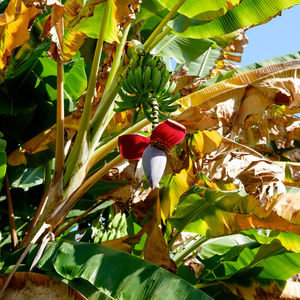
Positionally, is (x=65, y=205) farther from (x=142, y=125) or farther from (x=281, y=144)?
(x=281, y=144)

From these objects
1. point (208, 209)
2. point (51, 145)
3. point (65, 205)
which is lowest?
point (208, 209)

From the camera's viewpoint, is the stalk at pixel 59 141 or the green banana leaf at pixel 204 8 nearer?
the stalk at pixel 59 141

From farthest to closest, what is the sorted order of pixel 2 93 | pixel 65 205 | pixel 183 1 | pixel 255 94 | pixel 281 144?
pixel 281 144 → pixel 2 93 → pixel 183 1 → pixel 255 94 → pixel 65 205

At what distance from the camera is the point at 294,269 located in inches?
77.7

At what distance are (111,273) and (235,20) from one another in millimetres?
1213

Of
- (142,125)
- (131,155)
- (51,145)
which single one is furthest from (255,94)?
(51,145)

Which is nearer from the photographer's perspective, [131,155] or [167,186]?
[131,155]

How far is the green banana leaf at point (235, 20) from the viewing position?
1.93 meters

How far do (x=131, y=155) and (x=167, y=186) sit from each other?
0.76 meters

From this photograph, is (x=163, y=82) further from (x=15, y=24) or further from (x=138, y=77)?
(x=15, y=24)

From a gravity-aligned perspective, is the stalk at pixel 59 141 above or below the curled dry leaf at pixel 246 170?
above

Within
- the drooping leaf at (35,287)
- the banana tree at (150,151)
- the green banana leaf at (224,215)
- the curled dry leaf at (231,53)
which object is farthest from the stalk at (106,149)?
the curled dry leaf at (231,53)

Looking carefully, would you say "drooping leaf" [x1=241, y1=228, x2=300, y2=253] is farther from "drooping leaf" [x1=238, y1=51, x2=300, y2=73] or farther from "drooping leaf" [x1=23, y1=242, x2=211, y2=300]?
"drooping leaf" [x1=238, y1=51, x2=300, y2=73]

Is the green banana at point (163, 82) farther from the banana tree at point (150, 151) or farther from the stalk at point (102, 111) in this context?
the stalk at point (102, 111)
